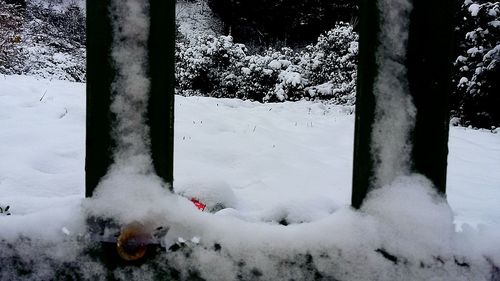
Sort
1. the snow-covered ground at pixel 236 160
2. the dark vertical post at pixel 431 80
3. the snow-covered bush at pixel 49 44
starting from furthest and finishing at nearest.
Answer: the snow-covered bush at pixel 49 44, the snow-covered ground at pixel 236 160, the dark vertical post at pixel 431 80

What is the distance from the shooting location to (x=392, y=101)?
29.1 inches

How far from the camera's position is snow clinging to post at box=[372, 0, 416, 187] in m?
0.73

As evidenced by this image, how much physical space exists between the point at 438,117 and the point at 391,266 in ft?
0.88

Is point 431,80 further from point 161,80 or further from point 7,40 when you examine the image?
point 7,40

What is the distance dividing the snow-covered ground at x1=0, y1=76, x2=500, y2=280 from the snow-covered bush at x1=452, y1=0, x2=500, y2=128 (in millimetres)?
1443

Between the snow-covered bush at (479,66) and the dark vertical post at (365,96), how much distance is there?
21.1 ft

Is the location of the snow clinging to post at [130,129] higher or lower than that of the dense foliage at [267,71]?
lower

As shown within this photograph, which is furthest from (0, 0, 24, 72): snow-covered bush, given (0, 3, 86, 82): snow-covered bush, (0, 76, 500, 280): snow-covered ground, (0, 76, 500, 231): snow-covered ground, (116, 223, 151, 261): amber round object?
(116, 223, 151, 261): amber round object

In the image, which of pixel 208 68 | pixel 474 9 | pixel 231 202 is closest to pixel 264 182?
pixel 231 202

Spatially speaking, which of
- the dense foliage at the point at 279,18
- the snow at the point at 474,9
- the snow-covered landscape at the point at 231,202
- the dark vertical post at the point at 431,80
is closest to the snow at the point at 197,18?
the dense foliage at the point at 279,18

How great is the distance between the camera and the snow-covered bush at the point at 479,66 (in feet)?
20.7

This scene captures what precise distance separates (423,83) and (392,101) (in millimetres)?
59

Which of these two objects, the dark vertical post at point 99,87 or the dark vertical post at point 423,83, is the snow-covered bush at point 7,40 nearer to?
the dark vertical post at point 99,87

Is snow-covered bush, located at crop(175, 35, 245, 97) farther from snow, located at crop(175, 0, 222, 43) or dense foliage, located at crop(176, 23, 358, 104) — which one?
snow, located at crop(175, 0, 222, 43)
